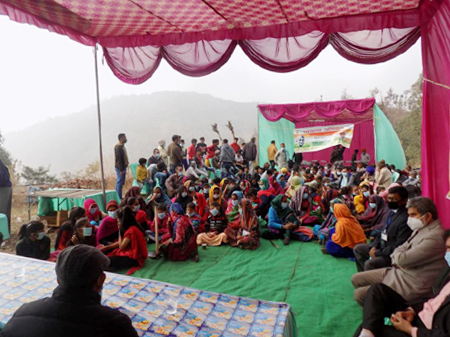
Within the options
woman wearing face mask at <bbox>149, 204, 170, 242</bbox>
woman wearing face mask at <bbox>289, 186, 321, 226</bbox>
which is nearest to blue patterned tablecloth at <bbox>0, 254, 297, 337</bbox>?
woman wearing face mask at <bbox>149, 204, 170, 242</bbox>

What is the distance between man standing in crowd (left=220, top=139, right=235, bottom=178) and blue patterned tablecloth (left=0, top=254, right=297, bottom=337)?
300 inches

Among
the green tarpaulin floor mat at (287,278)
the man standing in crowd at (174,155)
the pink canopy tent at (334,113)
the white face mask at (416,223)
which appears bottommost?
the green tarpaulin floor mat at (287,278)

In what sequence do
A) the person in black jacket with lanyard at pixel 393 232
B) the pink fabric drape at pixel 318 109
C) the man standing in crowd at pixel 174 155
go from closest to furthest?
the person in black jacket with lanyard at pixel 393 232
the man standing in crowd at pixel 174 155
the pink fabric drape at pixel 318 109

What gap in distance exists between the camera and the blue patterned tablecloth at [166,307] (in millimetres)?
1704

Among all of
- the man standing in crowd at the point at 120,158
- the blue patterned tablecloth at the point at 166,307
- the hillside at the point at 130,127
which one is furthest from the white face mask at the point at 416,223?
the hillside at the point at 130,127

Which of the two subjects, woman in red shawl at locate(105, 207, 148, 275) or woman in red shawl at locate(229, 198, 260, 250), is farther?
woman in red shawl at locate(229, 198, 260, 250)

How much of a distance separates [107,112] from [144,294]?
7190cm

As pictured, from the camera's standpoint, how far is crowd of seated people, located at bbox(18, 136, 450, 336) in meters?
2.44

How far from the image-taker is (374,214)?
5371 millimetres

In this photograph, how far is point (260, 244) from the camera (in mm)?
5082

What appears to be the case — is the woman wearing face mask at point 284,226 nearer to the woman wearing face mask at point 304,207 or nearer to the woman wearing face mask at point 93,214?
the woman wearing face mask at point 304,207

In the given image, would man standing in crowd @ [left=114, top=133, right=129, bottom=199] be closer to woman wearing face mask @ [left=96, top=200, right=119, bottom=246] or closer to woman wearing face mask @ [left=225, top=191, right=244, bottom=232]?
woman wearing face mask @ [left=96, top=200, right=119, bottom=246]

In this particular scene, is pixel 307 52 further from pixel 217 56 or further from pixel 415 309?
pixel 415 309

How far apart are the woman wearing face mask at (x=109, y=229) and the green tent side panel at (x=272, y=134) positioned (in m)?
10.3
